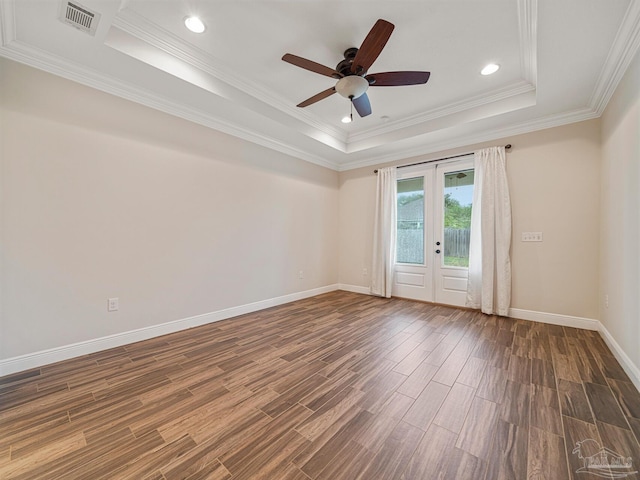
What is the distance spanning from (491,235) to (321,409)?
137 inches

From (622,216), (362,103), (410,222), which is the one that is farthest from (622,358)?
(362,103)

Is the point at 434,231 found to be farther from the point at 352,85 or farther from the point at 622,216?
the point at 352,85

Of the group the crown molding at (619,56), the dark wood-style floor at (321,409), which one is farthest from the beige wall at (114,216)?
the crown molding at (619,56)

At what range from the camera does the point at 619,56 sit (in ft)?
7.19

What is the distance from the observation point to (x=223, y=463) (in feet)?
4.20

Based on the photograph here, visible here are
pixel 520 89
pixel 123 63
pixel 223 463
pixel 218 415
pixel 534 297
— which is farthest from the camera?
pixel 534 297

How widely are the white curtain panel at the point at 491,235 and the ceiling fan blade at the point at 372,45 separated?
8.67 feet

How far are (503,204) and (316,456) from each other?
3.93 metres

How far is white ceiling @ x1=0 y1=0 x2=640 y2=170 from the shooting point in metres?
2.01

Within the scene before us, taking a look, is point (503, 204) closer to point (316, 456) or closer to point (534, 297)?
point (534, 297)

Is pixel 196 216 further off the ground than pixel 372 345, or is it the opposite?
pixel 196 216

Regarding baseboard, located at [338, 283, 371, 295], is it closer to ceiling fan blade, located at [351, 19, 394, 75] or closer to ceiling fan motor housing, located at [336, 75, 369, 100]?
ceiling fan motor housing, located at [336, 75, 369, 100]

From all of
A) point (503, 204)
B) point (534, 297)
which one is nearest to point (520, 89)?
point (503, 204)

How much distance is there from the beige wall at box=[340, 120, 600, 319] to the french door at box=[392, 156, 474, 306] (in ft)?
2.14
